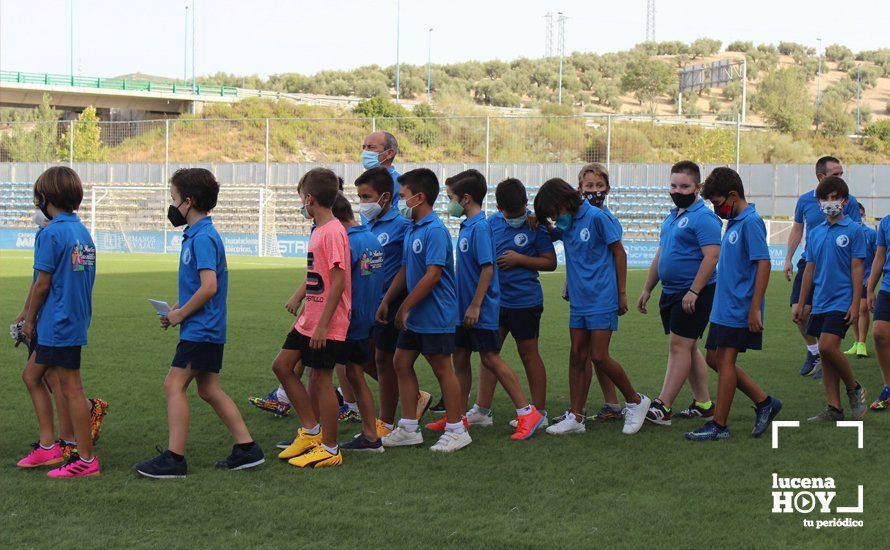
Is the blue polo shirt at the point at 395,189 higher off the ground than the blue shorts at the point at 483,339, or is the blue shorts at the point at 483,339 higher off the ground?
the blue polo shirt at the point at 395,189

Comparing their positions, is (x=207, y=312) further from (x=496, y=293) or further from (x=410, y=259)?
(x=496, y=293)

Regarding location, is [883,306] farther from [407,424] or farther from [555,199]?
[407,424]

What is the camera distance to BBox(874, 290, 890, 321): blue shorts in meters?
7.58

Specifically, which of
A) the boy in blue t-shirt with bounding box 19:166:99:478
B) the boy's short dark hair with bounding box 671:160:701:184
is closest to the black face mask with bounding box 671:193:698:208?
the boy's short dark hair with bounding box 671:160:701:184

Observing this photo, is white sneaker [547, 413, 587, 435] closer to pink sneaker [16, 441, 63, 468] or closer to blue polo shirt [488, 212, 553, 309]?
blue polo shirt [488, 212, 553, 309]

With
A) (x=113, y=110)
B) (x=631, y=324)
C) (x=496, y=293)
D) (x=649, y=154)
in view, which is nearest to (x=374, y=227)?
(x=496, y=293)

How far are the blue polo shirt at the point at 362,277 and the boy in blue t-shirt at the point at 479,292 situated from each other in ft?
2.01

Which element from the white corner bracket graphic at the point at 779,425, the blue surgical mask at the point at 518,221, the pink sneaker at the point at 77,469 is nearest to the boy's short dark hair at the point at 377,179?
the blue surgical mask at the point at 518,221

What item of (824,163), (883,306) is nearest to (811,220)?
(824,163)

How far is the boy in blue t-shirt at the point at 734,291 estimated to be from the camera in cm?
636

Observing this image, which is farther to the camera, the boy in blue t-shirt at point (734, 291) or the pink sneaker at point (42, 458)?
the boy in blue t-shirt at point (734, 291)

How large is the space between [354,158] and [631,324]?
28241 mm

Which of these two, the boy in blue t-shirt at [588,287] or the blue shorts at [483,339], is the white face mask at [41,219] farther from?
the boy in blue t-shirt at [588,287]

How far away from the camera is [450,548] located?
14.1ft
